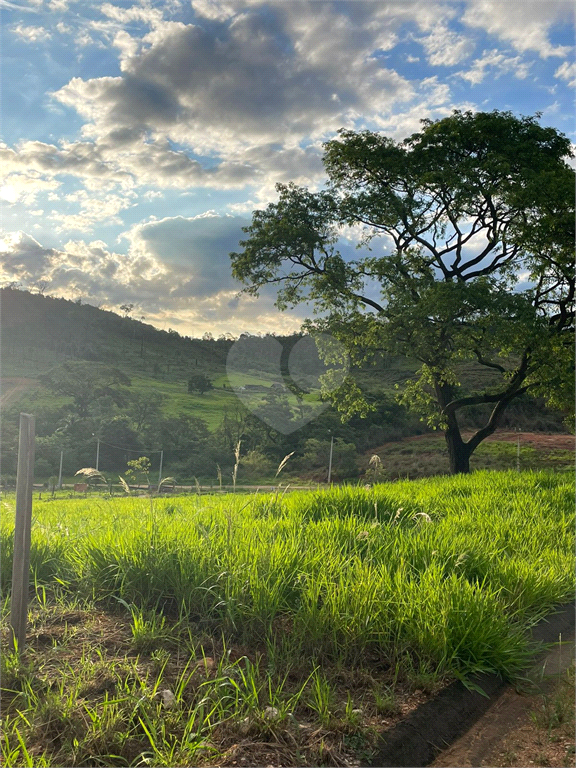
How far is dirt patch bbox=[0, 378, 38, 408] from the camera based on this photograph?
6127cm

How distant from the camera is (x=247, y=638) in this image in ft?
10.9

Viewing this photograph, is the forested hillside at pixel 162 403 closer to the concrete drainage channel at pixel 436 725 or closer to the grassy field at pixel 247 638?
the grassy field at pixel 247 638

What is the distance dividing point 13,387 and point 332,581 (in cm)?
6813

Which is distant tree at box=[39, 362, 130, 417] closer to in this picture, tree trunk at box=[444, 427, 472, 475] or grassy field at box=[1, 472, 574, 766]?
tree trunk at box=[444, 427, 472, 475]

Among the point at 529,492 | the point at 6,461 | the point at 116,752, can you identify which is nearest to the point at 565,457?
the point at 529,492

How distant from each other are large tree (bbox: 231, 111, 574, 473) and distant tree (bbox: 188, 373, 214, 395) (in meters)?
47.7

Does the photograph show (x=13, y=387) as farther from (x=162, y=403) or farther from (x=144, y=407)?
(x=162, y=403)

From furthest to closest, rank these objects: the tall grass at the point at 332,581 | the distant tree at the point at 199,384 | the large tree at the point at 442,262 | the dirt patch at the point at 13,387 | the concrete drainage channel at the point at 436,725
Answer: the distant tree at the point at 199,384
the dirt patch at the point at 13,387
the large tree at the point at 442,262
the tall grass at the point at 332,581
the concrete drainage channel at the point at 436,725

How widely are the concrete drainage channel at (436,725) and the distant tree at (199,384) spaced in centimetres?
6378

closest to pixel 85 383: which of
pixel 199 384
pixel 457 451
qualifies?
pixel 199 384

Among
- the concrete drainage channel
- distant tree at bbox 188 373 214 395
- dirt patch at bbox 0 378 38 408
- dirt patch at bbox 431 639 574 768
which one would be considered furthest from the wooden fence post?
distant tree at bbox 188 373 214 395

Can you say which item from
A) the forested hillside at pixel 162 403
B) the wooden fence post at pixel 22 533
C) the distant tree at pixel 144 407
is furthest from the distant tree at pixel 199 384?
the wooden fence post at pixel 22 533

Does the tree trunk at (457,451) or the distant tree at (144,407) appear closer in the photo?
the tree trunk at (457,451)

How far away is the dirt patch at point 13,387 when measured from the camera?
61.3 metres
